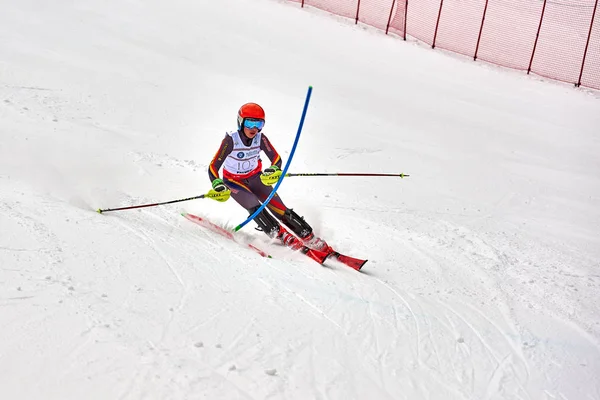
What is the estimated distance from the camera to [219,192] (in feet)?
23.1

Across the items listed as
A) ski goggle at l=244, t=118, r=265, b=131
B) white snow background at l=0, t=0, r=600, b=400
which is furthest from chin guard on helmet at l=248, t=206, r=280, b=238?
ski goggle at l=244, t=118, r=265, b=131

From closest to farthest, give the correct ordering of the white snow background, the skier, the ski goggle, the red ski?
the white snow background < the red ski < the skier < the ski goggle

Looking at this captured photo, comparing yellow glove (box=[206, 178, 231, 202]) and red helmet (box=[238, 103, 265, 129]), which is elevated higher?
red helmet (box=[238, 103, 265, 129])

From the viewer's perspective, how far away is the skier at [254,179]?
7.20 m

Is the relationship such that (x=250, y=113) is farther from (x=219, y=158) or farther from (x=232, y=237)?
(x=232, y=237)

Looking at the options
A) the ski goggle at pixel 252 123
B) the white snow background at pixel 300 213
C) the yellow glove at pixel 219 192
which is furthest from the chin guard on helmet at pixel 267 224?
the ski goggle at pixel 252 123

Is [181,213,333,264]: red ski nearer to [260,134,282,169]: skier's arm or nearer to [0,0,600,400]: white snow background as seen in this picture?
[0,0,600,400]: white snow background

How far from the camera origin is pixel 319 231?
25.9ft

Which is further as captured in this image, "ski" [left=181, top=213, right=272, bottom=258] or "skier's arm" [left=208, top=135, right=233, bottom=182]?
"skier's arm" [left=208, top=135, right=233, bottom=182]

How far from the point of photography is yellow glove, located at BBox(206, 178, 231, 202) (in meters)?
6.99

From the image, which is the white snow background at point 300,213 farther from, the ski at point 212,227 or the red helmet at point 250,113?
the red helmet at point 250,113

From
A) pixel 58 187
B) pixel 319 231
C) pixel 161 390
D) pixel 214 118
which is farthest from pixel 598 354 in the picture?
pixel 214 118

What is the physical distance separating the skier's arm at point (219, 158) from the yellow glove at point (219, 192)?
212mm

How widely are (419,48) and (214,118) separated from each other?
8152 millimetres
